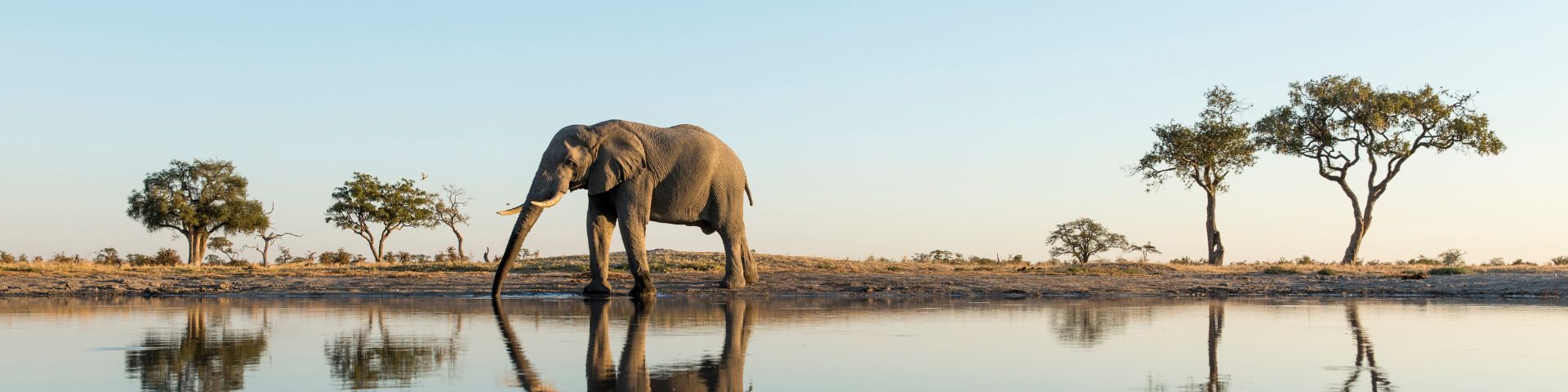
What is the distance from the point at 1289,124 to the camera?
156ft

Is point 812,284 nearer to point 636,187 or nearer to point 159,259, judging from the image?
point 636,187

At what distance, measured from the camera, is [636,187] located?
22969 mm

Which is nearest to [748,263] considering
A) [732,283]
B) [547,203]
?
[732,283]

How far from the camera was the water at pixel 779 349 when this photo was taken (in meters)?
9.23

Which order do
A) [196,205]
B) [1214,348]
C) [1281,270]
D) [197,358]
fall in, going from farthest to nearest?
[196,205]
[1281,270]
[1214,348]
[197,358]

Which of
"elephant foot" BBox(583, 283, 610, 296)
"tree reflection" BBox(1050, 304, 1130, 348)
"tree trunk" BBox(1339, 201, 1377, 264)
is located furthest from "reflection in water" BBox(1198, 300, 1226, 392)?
"tree trunk" BBox(1339, 201, 1377, 264)

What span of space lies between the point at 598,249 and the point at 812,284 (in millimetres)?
5048

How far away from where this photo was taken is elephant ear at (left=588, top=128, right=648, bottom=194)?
22.8 metres

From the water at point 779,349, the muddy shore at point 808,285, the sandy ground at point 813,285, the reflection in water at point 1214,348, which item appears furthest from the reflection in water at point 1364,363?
the sandy ground at point 813,285

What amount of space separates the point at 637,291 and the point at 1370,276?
17.8 metres

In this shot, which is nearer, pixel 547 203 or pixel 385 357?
pixel 385 357

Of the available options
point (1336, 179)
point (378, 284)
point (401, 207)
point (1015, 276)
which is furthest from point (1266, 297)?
point (401, 207)

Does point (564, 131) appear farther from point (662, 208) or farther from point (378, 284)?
point (378, 284)

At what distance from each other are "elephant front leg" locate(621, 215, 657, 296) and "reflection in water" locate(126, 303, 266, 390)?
8430mm
